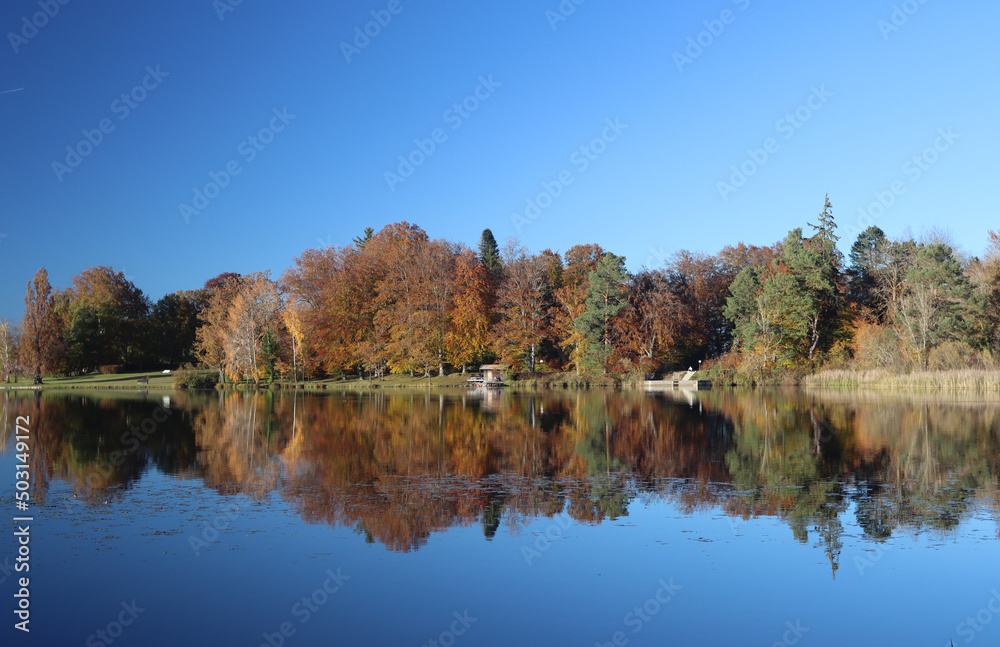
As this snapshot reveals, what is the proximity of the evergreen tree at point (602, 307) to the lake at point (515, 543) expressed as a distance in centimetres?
3951

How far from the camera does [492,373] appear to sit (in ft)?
203

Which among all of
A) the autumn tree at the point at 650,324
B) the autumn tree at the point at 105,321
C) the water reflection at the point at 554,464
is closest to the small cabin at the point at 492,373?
the autumn tree at the point at 650,324

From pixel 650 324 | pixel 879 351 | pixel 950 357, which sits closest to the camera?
pixel 950 357

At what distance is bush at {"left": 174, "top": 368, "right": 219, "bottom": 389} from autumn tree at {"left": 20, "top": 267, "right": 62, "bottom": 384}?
14.3 m

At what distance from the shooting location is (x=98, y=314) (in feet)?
271

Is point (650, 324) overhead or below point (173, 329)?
below

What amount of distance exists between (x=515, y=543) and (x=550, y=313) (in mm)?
55155

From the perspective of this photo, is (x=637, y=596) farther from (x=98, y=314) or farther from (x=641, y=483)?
(x=98, y=314)

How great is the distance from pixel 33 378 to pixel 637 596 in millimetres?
82219

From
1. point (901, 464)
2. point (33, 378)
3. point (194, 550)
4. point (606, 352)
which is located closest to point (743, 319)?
point (606, 352)

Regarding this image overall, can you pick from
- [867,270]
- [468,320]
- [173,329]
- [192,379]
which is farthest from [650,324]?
[173,329]

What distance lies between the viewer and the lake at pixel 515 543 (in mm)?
6867

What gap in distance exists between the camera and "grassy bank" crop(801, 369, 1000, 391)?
39562 mm

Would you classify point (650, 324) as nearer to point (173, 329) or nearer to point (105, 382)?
point (105, 382)
